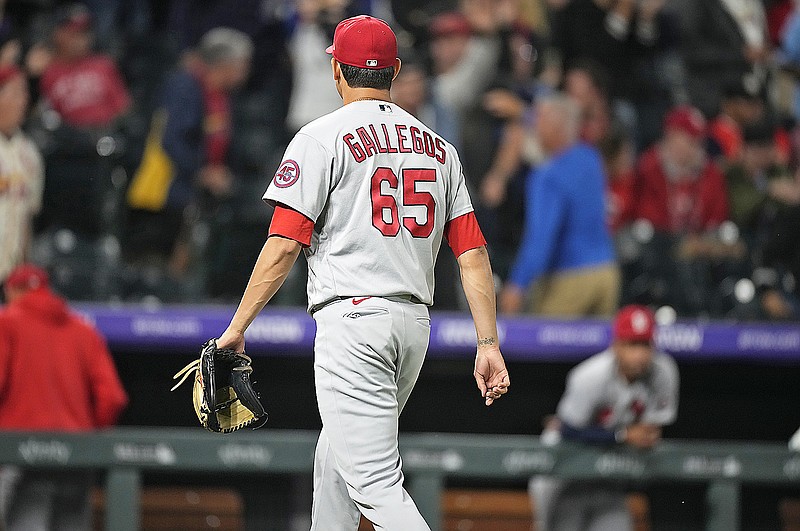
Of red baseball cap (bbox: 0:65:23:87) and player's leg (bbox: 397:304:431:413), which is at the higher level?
red baseball cap (bbox: 0:65:23:87)

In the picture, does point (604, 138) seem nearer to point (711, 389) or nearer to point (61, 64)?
point (711, 389)

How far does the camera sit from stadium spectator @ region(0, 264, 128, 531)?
20.3 feet

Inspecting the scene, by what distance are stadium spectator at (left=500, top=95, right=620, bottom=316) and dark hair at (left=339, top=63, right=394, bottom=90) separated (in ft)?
12.2

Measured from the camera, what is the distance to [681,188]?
774 cm

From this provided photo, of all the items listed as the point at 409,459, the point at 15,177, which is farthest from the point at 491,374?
the point at 15,177

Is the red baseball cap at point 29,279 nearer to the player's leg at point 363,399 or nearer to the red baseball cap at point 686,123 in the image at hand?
the player's leg at point 363,399

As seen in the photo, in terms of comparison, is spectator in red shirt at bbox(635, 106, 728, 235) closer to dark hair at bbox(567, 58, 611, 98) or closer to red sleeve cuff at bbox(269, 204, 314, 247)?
dark hair at bbox(567, 58, 611, 98)

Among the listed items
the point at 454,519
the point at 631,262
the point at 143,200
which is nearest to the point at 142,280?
the point at 143,200

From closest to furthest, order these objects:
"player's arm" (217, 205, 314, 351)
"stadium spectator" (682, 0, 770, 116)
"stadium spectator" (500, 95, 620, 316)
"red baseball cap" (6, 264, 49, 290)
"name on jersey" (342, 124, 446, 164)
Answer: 1. "player's arm" (217, 205, 314, 351)
2. "name on jersey" (342, 124, 446, 164)
3. "red baseball cap" (6, 264, 49, 290)
4. "stadium spectator" (500, 95, 620, 316)
5. "stadium spectator" (682, 0, 770, 116)

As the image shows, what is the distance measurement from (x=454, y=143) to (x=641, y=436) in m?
2.22

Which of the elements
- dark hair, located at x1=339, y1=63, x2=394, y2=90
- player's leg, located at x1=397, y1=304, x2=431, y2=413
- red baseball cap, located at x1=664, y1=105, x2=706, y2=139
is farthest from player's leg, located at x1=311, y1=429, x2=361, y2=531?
red baseball cap, located at x1=664, y1=105, x2=706, y2=139

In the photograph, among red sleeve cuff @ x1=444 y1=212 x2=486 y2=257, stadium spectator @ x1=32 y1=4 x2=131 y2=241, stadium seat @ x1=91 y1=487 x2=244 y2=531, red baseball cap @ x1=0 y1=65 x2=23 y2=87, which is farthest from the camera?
stadium spectator @ x1=32 y1=4 x2=131 y2=241

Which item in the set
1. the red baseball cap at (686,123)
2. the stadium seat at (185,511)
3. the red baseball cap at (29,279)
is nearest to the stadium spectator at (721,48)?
the red baseball cap at (686,123)

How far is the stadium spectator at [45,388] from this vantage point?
620 cm
